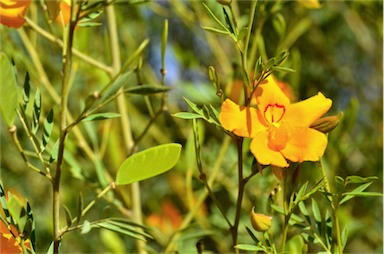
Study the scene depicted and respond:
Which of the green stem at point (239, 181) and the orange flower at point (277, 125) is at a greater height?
the orange flower at point (277, 125)

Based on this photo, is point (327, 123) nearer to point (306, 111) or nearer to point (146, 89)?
point (306, 111)

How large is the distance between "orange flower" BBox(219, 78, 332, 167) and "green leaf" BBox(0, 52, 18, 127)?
0.14 m

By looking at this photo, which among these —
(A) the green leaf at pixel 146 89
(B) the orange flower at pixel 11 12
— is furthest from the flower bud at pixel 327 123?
(B) the orange flower at pixel 11 12

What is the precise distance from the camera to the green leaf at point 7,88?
41 cm

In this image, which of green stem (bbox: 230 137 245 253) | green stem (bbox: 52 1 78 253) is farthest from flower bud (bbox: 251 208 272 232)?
green stem (bbox: 52 1 78 253)

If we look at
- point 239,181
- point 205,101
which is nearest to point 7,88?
point 239,181

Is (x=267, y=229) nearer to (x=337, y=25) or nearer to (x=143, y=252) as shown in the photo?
(x=143, y=252)

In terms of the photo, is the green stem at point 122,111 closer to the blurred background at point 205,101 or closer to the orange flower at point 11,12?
the blurred background at point 205,101

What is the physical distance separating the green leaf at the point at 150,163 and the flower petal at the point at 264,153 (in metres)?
0.05

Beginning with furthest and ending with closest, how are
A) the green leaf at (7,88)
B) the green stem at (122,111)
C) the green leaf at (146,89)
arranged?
1. the green stem at (122,111)
2. the green leaf at (146,89)
3. the green leaf at (7,88)

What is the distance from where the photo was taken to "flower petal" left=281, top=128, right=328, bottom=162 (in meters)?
0.42

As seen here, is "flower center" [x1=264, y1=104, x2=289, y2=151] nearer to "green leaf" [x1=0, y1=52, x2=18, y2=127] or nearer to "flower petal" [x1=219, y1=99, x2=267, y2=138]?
"flower petal" [x1=219, y1=99, x2=267, y2=138]

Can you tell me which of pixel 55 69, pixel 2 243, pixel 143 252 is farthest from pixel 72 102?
pixel 2 243

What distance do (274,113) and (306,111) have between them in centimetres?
2
